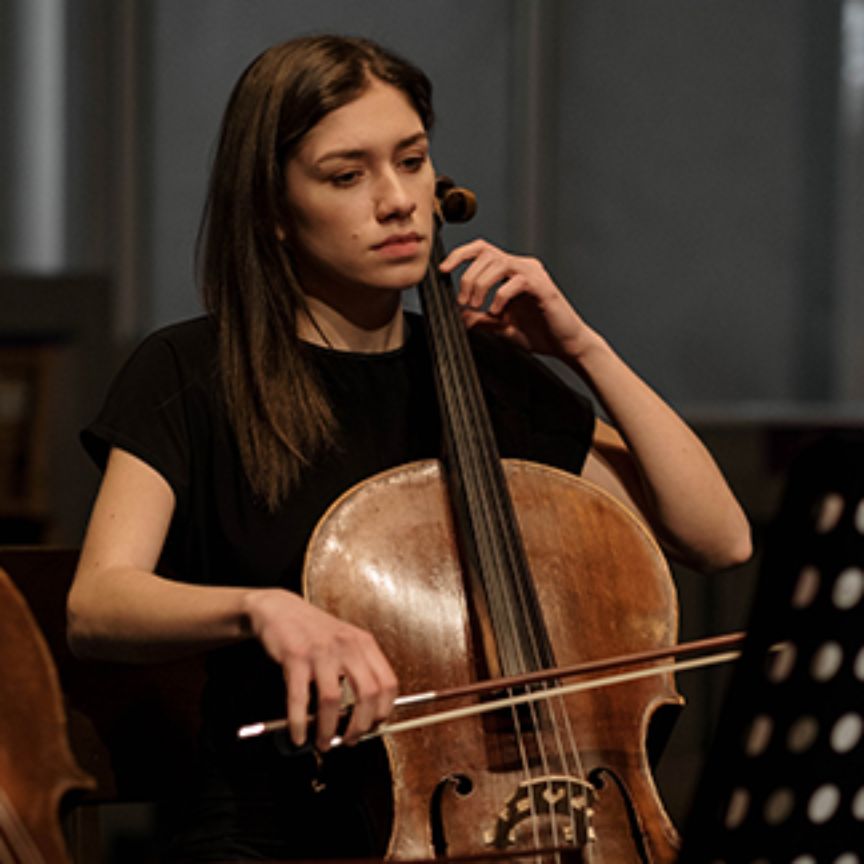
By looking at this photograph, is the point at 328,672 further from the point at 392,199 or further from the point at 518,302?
the point at 518,302

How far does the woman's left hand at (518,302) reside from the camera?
1.47 metres

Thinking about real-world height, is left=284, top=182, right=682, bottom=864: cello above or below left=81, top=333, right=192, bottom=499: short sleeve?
below

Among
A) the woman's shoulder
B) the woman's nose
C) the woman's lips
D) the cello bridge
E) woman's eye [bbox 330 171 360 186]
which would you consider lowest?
the cello bridge

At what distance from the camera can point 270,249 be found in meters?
1.45

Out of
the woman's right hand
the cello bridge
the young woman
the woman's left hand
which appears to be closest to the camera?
the woman's right hand

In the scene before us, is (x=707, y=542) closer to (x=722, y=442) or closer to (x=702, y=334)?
(x=722, y=442)

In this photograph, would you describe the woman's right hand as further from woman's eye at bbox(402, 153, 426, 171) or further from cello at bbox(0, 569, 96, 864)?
woman's eye at bbox(402, 153, 426, 171)

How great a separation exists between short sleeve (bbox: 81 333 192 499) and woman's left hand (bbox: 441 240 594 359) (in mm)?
273

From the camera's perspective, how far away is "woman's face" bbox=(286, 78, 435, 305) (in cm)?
138

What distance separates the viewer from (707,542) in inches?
59.9

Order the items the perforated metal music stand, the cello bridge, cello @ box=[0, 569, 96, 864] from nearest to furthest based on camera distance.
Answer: the perforated metal music stand
cello @ box=[0, 569, 96, 864]
the cello bridge

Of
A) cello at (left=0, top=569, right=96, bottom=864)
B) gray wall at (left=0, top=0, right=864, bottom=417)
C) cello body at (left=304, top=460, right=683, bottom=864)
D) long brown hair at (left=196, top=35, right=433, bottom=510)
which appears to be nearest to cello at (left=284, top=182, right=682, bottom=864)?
cello body at (left=304, top=460, right=683, bottom=864)

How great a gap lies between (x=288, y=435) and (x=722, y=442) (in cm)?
206

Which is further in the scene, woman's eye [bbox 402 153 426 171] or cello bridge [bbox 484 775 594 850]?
woman's eye [bbox 402 153 426 171]
